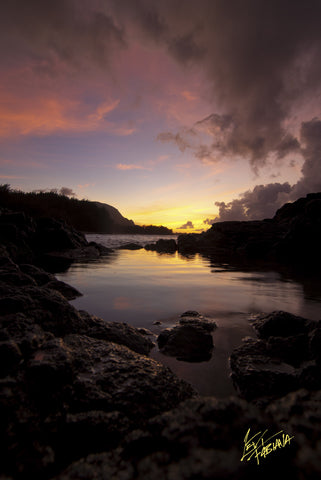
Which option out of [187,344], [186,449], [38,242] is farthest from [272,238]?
[186,449]

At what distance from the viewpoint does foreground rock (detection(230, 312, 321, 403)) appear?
2.16m

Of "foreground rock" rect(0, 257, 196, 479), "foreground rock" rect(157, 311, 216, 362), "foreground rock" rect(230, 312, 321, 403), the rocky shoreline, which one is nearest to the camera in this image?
the rocky shoreline

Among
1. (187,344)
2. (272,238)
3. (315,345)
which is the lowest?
(187,344)

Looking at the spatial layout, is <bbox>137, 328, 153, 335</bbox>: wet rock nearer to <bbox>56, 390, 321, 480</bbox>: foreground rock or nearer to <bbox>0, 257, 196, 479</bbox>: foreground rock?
<bbox>0, 257, 196, 479</bbox>: foreground rock

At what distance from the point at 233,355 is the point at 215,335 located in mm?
774

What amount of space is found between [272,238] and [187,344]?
21.3m

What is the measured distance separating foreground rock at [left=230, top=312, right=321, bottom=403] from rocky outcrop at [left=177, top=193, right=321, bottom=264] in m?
13.5

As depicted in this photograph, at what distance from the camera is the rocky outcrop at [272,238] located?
17.8 metres

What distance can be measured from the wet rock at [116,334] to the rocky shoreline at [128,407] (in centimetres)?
2

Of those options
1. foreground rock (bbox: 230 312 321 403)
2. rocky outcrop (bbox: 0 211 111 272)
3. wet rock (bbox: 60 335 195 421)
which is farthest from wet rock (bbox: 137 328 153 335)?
rocky outcrop (bbox: 0 211 111 272)

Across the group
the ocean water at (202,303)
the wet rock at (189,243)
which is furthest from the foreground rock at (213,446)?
the wet rock at (189,243)

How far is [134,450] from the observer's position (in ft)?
3.92
